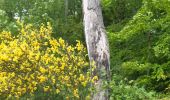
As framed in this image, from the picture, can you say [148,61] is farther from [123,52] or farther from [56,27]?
[56,27]

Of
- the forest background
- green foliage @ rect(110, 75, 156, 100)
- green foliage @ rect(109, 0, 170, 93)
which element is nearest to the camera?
green foliage @ rect(110, 75, 156, 100)

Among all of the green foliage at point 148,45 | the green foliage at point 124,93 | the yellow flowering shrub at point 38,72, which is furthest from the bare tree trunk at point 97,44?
the green foliage at point 148,45

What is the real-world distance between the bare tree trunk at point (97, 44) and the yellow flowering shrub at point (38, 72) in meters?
0.83

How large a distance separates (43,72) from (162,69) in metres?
6.38

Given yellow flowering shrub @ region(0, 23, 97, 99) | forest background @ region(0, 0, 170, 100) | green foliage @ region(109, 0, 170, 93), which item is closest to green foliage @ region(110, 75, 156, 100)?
forest background @ region(0, 0, 170, 100)

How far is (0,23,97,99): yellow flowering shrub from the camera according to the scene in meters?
6.44

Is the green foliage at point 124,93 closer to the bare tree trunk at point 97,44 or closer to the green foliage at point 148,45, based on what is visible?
the bare tree trunk at point 97,44

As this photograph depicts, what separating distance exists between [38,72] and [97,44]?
5.30 ft

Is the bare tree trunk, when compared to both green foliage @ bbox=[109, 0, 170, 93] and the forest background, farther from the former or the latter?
green foliage @ bbox=[109, 0, 170, 93]

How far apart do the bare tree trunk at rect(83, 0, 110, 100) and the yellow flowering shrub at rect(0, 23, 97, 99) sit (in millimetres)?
832

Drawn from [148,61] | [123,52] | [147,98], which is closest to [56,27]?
[123,52]

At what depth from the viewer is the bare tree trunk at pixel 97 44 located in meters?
7.45

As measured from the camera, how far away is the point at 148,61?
1337cm

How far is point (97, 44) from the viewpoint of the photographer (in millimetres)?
7699
